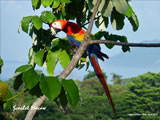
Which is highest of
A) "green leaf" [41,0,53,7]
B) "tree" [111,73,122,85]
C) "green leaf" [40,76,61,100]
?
"green leaf" [41,0,53,7]

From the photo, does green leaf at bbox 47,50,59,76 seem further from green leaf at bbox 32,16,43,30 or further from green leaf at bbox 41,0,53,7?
green leaf at bbox 41,0,53,7

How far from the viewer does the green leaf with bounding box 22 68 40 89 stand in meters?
0.93

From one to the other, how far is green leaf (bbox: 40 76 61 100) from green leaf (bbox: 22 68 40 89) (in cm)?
2

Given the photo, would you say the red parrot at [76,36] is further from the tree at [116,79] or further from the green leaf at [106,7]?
the tree at [116,79]

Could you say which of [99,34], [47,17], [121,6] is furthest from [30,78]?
[99,34]

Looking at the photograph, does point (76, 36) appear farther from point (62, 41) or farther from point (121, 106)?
point (121, 106)

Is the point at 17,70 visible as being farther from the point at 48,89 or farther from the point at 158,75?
the point at 158,75

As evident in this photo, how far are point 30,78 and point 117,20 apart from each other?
39.8 inches

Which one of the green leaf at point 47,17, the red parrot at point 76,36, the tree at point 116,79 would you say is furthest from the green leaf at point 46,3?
the tree at point 116,79

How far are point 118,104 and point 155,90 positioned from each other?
413 centimetres

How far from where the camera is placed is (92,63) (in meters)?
2.21

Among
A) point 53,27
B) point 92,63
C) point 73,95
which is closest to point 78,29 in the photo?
point 53,27

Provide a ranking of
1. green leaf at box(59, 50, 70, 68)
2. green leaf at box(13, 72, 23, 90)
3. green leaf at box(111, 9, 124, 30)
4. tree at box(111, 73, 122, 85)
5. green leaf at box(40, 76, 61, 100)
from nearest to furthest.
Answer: green leaf at box(40, 76, 61, 100) → green leaf at box(13, 72, 23, 90) → green leaf at box(111, 9, 124, 30) → green leaf at box(59, 50, 70, 68) → tree at box(111, 73, 122, 85)

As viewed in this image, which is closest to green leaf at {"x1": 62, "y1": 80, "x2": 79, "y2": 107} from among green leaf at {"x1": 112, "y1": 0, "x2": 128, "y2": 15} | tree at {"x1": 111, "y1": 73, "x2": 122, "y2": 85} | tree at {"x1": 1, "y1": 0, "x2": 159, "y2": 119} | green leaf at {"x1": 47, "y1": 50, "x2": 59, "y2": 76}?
tree at {"x1": 1, "y1": 0, "x2": 159, "y2": 119}
